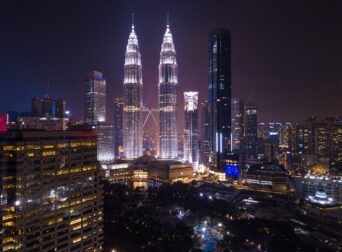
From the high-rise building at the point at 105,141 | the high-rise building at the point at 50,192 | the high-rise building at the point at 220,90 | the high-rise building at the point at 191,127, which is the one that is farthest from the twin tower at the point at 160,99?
the high-rise building at the point at 50,192

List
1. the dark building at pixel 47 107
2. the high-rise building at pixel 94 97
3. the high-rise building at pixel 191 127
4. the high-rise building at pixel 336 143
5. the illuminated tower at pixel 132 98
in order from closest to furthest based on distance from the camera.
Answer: the dark building at pixel 47 107 → the high-rise building at pixel 336 143 → the illuminated tower at pixel 132 98 → the high-rise building at pixel 191 127 → the high-rise building at pixel 94 97

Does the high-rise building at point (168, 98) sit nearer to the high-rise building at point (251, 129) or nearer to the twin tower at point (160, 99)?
the twin tower at point (160, 99)

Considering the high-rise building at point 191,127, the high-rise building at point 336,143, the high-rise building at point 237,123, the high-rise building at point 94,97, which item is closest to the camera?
the high-rise building at point 336,143

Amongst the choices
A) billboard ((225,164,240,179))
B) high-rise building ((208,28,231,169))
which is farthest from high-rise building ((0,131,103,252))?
high-rise building ((208,28,231,169))

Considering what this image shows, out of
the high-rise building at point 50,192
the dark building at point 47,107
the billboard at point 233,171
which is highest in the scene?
the dark building at point 47,107

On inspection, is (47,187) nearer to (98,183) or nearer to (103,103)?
(98,183)

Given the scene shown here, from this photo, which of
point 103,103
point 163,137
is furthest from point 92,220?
point 103,103

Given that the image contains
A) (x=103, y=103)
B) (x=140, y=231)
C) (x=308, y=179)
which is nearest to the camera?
(x=140, y=231)
